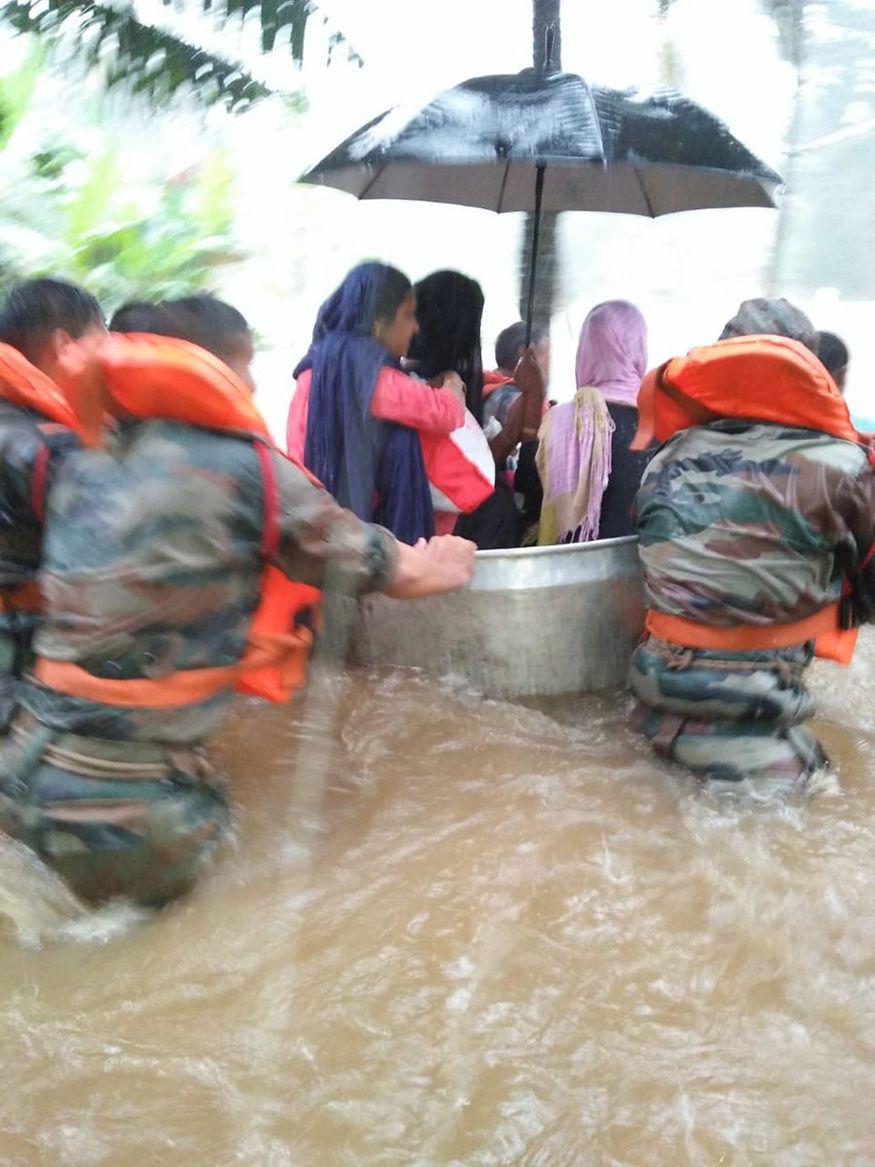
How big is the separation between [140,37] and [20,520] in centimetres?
177

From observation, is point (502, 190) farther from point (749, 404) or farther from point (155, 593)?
point (155, 593)

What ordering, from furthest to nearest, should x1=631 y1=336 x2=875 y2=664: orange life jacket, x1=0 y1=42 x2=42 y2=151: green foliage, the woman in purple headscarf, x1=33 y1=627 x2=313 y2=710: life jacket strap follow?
the woman in purple headscarf
x1=0 y1=42 x2=42 y2=151: green foliage
x1=631 y1=336 x2=875 y2=664: orange life jacket
x1=33 y1=627 x2=313 y2=710: life jacket strap

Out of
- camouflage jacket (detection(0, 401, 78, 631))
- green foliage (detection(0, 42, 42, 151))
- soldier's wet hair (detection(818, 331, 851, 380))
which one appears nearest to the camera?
camouflage jacket (detection(0, 401, 78, 631))

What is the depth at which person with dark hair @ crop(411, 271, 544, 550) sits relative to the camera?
3.83 metres

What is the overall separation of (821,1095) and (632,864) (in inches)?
33.1

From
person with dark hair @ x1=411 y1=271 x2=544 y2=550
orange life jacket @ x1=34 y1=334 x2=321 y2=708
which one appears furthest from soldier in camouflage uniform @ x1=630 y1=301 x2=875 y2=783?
orange life jacket @ x1=34 y1=334 x2=321 y2=708

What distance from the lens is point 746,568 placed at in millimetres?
2838

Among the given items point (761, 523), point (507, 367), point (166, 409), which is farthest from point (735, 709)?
point (507, 367)

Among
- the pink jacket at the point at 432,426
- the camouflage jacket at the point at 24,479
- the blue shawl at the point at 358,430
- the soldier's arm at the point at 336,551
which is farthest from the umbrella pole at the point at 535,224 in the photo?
the camouflage jacket at the point at 24,479

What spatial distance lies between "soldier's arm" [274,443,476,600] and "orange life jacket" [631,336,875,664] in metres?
0.94

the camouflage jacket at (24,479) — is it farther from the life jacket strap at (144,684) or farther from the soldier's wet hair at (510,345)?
the soldier's wet hair at (510,345)

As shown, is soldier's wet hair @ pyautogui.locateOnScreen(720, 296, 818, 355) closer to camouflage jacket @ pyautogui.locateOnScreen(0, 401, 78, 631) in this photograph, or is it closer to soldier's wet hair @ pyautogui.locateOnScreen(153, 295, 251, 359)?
soldier's wet hair @ pyautogui.locateOnScreen(153, 295, 251, 359)

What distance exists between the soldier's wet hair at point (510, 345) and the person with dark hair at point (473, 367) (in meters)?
1.19

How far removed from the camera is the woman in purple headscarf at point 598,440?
12.4ft
